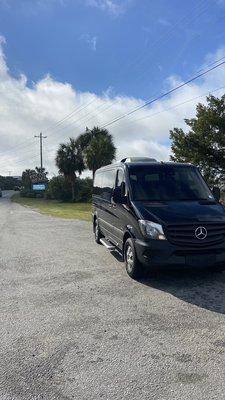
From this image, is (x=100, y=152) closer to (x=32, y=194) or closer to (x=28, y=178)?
(x=32, y=194)

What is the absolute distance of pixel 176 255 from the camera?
6.48 metres

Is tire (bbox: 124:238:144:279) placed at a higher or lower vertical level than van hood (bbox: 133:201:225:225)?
lower

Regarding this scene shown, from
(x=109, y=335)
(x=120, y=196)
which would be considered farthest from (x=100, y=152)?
(x=109, y=335)

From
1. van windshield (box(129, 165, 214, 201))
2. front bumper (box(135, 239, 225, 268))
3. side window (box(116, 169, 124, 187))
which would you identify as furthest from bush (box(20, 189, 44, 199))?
front bumper (box(135, 239, 225, 268))

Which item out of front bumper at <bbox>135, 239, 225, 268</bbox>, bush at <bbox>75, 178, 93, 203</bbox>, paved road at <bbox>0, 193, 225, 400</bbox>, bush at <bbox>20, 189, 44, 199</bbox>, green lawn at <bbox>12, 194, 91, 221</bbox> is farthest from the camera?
bush at <bbox>20, 189, 44, 199</bbox>

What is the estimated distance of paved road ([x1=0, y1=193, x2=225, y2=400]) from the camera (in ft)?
11.6

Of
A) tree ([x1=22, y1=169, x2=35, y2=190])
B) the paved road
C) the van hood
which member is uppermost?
tree ([x1=22, y1=169, x2=35, y2=190])

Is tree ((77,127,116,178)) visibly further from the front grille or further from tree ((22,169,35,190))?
the front grille

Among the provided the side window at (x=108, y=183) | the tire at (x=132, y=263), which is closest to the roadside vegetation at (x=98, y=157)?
the side window at (x=108, y=183)

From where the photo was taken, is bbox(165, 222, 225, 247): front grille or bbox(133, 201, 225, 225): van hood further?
bbox(133, 201, 225, 225): van hood

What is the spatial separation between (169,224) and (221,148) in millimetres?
24104

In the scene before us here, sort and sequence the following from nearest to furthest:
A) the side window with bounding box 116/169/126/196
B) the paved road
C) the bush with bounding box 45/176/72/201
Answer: the paved road → the side window with bounding box 116/169/126/196 → the bush with bounding box 45/176/72/201

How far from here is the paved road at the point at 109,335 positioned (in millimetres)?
3527

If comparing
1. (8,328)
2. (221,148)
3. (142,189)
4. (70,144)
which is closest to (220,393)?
(8,328)
